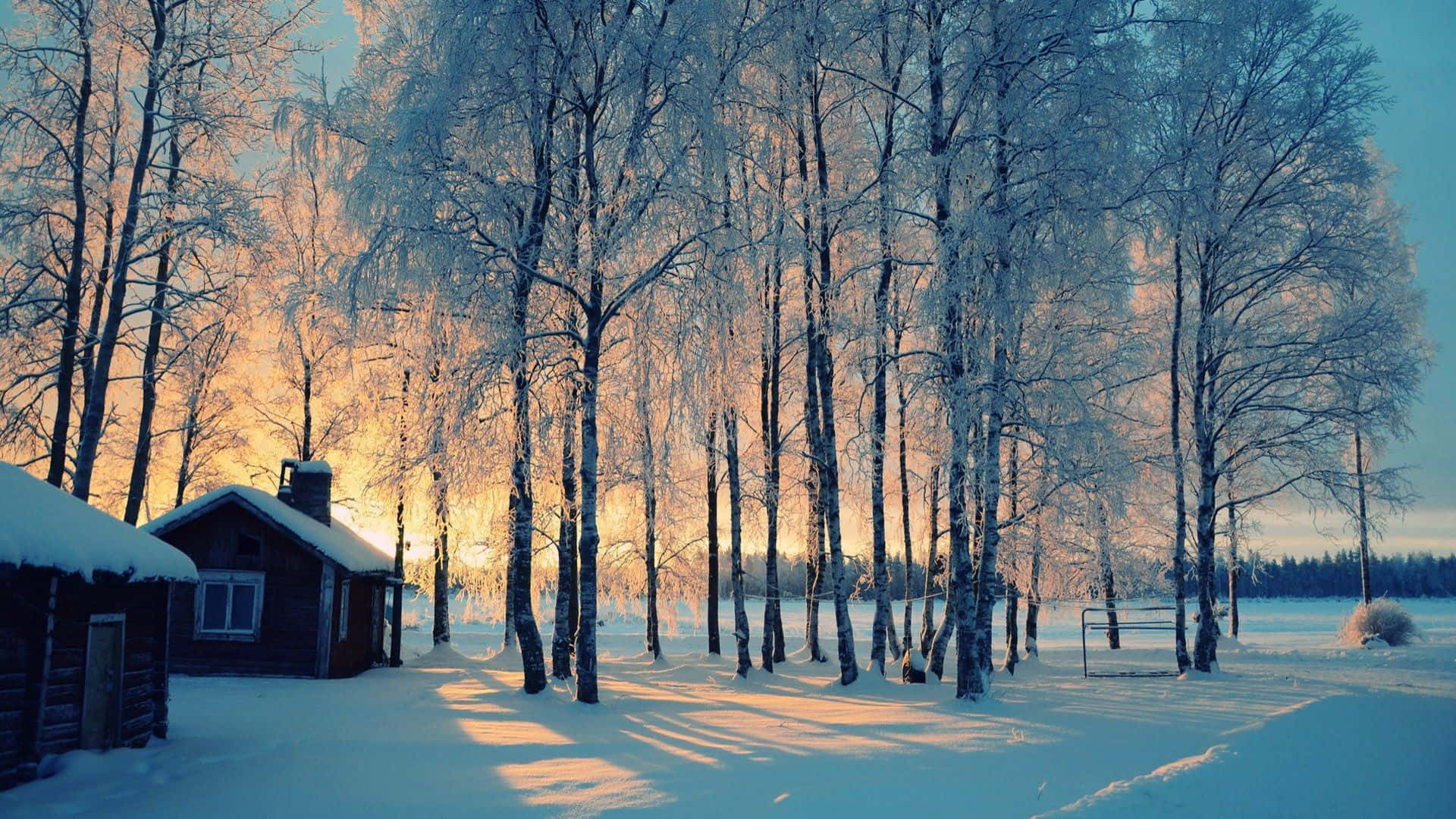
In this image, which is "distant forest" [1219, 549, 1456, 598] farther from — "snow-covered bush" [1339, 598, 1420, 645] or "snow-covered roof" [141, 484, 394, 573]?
"snow-covered roof" [141, 484, 394, 573]

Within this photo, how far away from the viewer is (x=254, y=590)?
1845 cm

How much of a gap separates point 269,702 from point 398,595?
26.4ft

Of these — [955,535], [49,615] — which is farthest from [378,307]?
[955,535]

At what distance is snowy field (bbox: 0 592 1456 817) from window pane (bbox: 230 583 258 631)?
195cm

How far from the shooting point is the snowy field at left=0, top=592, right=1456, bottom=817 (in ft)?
24.6

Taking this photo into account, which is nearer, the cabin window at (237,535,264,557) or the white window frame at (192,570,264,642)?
the white window frame at (192,570,264,642)

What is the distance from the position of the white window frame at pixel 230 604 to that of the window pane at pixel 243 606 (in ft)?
0.07

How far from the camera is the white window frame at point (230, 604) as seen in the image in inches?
718

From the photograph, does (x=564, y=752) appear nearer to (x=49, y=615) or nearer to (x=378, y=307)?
(x=49, y=615)

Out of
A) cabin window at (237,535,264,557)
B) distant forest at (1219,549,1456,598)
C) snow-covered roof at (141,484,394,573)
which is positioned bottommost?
distant forest at (1219,549,1456,598)

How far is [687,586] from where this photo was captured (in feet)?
83.0

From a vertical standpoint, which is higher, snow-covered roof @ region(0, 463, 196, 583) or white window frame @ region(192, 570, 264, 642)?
snow-covered roof @ region(0, 463, 196, 583)

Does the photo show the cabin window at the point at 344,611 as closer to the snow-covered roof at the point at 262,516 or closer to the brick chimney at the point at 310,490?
the snow-covered roof at the point at 262,516

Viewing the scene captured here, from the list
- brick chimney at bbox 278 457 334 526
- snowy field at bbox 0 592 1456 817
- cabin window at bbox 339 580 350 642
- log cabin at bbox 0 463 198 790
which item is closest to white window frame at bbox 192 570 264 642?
cabin window at bbox 339 580 350 642
